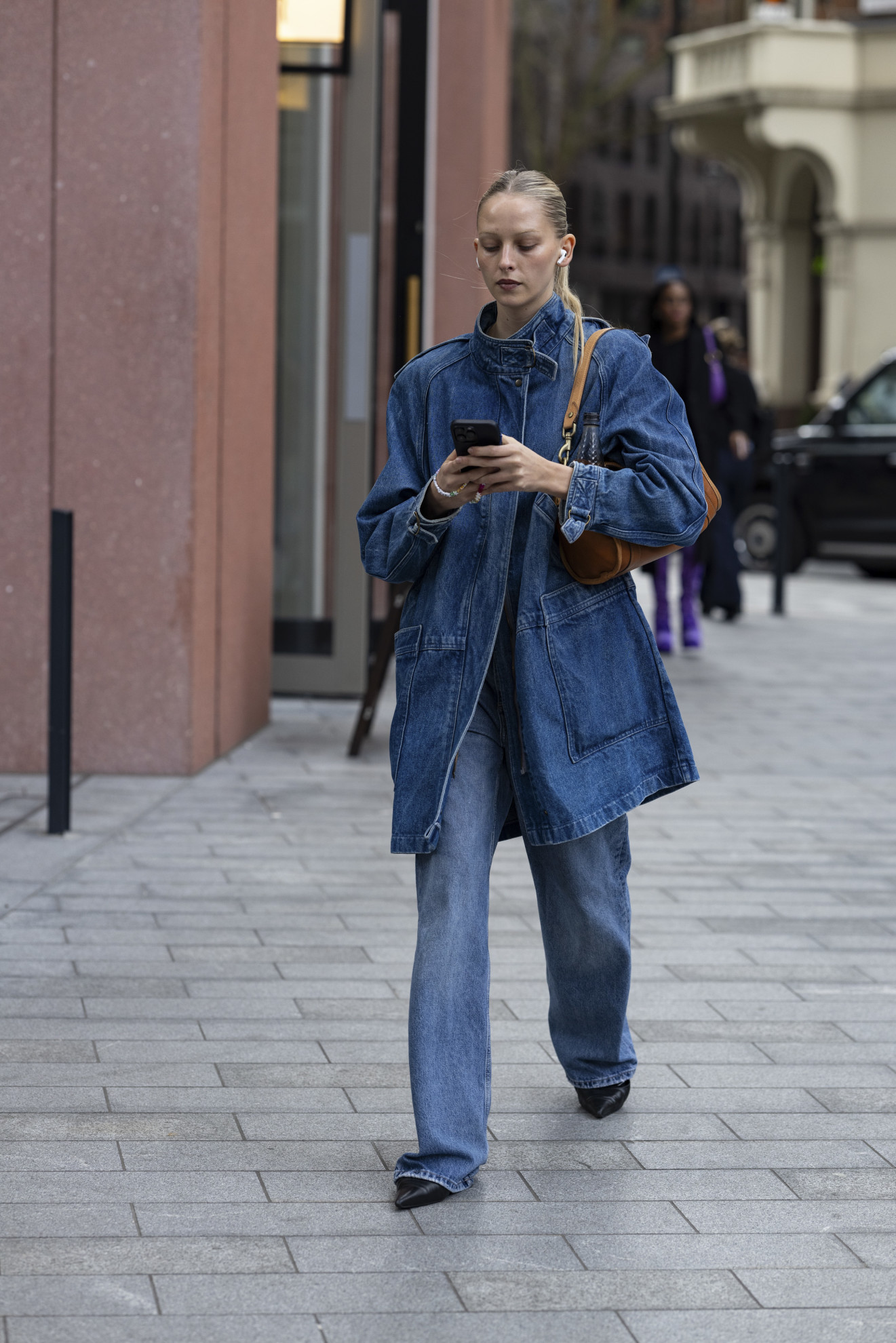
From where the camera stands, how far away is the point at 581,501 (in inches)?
137

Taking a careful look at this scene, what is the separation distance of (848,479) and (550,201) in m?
13.8

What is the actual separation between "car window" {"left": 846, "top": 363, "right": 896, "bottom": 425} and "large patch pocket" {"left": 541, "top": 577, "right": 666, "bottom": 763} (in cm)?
1359

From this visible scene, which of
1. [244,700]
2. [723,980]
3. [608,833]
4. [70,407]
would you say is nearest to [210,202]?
[70,407]

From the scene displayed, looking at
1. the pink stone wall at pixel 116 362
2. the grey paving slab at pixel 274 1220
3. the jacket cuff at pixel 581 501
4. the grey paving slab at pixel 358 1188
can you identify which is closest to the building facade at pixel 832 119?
the pink stone wall at pixel 116 362

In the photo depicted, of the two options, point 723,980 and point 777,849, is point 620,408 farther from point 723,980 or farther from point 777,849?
point 777,849

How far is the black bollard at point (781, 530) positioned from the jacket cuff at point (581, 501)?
10.9m

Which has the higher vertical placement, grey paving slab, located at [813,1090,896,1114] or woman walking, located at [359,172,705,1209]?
woman walking, located at [359,172,705,1209]

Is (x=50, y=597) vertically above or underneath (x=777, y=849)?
above

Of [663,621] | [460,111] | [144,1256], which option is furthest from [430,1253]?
[460,111]

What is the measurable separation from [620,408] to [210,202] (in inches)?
166

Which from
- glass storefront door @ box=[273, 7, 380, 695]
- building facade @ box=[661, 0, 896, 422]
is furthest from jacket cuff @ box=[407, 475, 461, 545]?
building facade @ box=[661, 0, 896, 422]

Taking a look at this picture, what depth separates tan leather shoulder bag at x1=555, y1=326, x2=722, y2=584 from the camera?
140 inches

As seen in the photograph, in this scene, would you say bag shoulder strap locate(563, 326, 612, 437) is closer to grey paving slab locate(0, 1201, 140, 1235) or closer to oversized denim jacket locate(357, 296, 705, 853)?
oversized denim jacket locate(357, 296, 705, 853)

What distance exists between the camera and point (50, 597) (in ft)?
20.2
